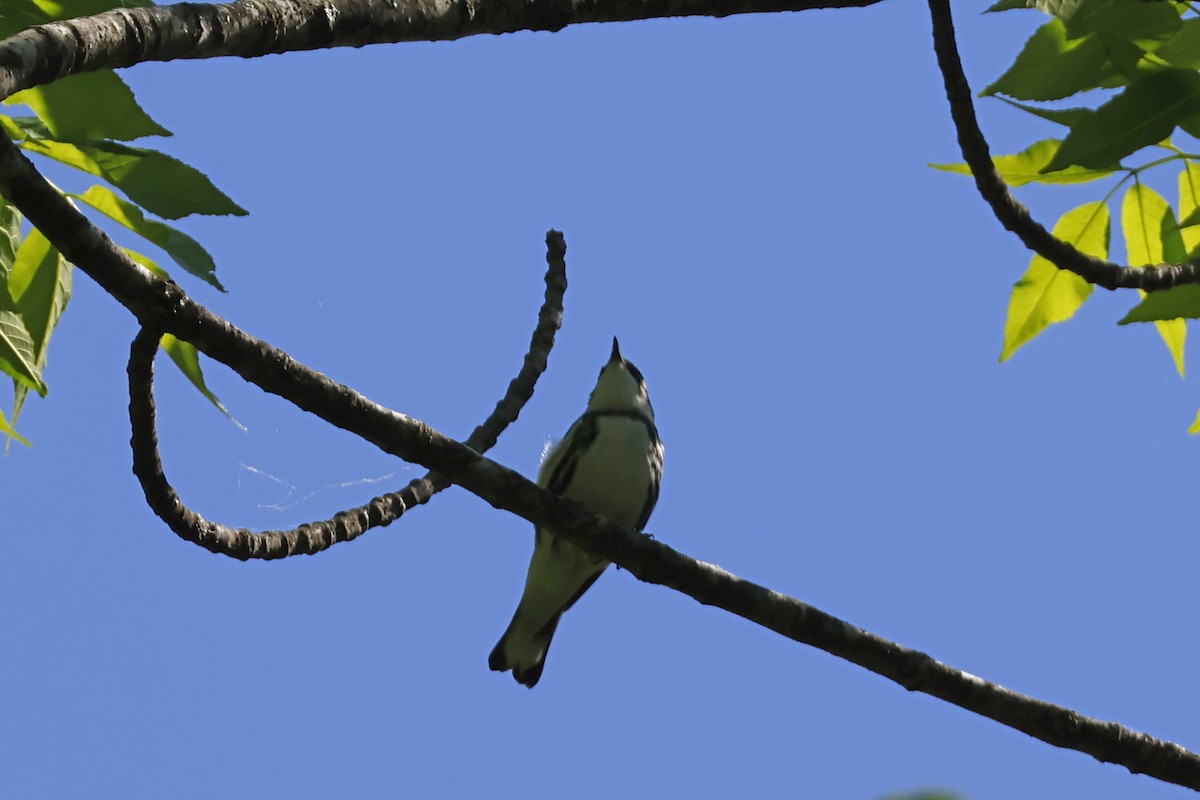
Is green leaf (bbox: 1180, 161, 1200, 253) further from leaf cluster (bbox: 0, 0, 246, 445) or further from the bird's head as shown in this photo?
the bird's head

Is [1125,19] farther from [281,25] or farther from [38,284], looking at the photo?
[38,284]

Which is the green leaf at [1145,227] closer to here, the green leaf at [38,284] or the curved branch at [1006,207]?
the curved branch at [1006,207]

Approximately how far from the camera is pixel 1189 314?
2297 millimetres

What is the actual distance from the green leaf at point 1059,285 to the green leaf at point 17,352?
199cm

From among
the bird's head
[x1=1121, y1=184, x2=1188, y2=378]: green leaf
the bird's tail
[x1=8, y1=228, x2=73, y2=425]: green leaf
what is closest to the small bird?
the bird's tail

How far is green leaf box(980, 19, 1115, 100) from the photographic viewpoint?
2.17 meters

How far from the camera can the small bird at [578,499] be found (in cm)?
518

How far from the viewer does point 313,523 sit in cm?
289

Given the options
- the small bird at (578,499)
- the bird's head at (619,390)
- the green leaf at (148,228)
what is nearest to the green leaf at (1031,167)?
the green leaf at (148,228)

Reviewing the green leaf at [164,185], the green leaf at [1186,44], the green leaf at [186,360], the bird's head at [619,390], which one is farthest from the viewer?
the bird's head at [619,390]

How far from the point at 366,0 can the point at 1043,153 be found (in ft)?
4.75

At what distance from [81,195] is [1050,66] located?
1.62 metres

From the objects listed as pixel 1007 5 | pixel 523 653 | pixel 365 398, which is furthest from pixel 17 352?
pixel 523 653

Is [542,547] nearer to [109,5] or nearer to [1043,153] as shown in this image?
[1043,153]
